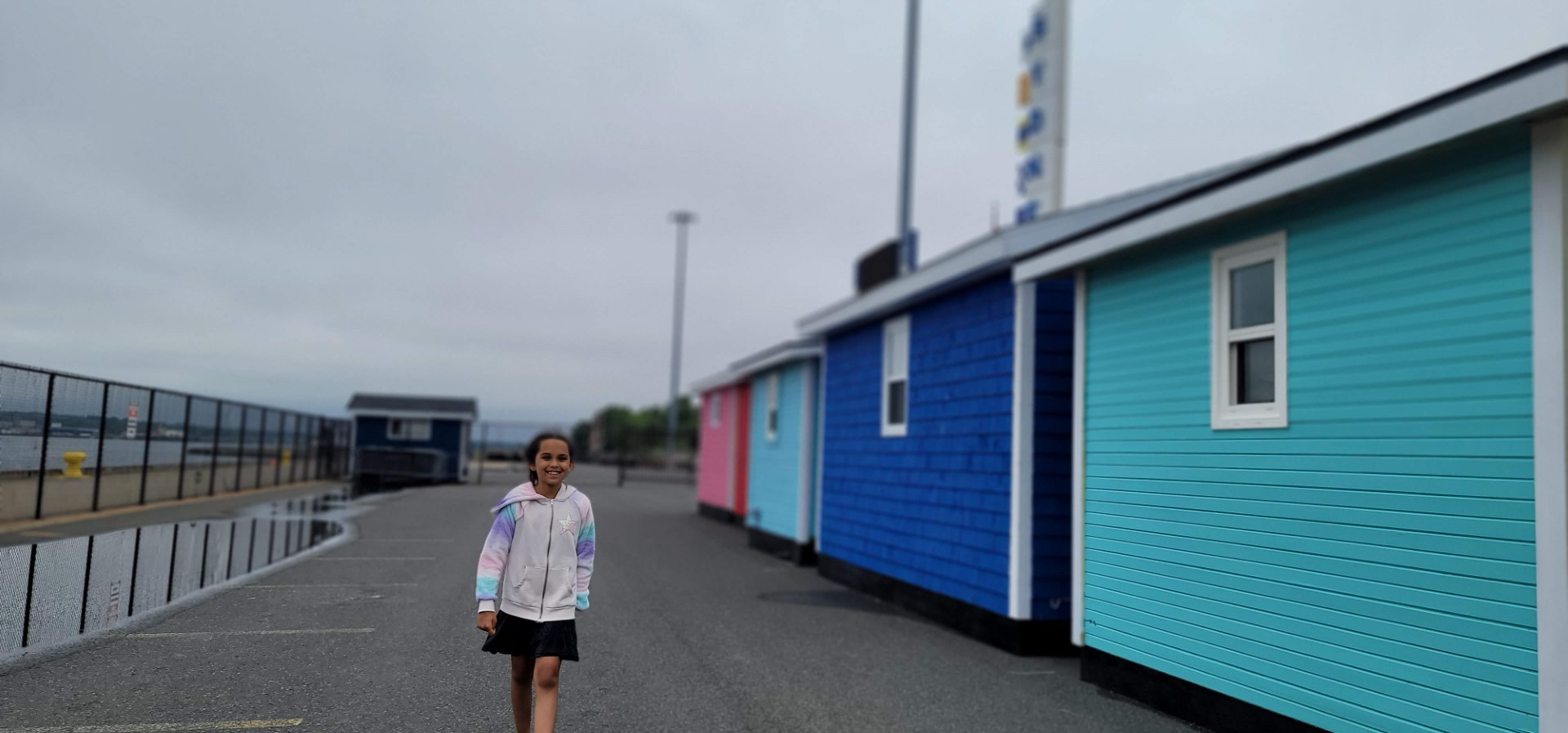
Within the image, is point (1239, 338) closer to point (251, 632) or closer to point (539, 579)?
point (539, 579)

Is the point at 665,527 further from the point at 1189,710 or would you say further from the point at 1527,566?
the point at 1527,566

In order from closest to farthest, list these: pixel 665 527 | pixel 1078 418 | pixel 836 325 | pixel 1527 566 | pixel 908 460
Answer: pixel 1527 566 < pixel 1078 418 < pixel 908 460 < pixel 836 325 < pixel 665 527

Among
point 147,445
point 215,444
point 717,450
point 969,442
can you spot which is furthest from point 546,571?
point 215,444

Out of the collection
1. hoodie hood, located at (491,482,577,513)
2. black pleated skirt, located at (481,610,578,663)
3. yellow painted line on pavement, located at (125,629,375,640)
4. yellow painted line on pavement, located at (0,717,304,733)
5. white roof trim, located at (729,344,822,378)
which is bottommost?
yellow painted line on pavement, located at (0,717,304,733)

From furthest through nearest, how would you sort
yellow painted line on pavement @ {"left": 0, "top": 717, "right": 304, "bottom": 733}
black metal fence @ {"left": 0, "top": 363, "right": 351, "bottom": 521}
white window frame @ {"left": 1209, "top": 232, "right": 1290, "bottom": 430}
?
black metal fence @ {"left": 0, "top": 363, "right": 351, "bottom": 521}, white window frame @ {"left": 1209, "top": 232, "right": 1290, "bottom": 430}, yellow painted line on pavement @ {"left": 0, "top": 717, "right": 304, "bottom": 733}

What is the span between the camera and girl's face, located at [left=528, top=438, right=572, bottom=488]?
15.3 ft

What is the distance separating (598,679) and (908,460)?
16.4 ft

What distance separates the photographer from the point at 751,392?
65.7 ft

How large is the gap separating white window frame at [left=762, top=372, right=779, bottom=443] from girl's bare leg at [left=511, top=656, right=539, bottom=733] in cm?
1246

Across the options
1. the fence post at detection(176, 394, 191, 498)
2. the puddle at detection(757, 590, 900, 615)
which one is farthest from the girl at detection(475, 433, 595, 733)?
the fence post at detection(176, 394, 191, 498)

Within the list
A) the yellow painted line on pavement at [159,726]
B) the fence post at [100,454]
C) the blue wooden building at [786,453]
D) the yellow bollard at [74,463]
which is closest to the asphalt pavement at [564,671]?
the yellow painted line on pavement at [159,726]

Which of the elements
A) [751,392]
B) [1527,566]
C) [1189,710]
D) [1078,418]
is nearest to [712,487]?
[751,392]

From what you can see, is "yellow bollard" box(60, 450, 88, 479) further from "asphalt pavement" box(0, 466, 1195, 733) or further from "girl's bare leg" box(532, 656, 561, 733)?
"girl's bare leg" box(532, 656, 561, 733)

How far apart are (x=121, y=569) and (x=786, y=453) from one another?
29.8 feet
